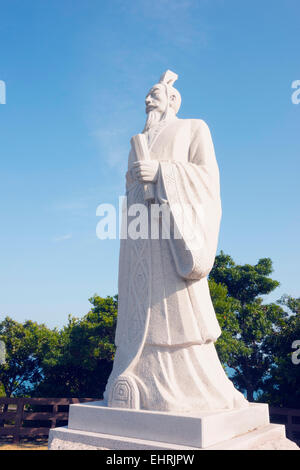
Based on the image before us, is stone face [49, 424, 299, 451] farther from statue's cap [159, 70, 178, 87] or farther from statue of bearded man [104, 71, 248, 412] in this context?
statue's cap [159, 70, 178, 87]

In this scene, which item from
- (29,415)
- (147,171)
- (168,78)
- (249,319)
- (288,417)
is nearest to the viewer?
(147,171)

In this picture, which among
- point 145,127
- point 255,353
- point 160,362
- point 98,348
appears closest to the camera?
point 160,362

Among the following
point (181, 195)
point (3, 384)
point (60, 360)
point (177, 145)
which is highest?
point (177, 145)

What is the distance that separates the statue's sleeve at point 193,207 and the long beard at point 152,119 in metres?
0.82

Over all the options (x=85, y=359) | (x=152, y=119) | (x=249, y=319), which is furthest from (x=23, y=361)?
(x=152, y=119)

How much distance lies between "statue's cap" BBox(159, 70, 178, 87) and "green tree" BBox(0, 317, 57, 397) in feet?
43.7

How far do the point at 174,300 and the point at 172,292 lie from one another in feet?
0.29

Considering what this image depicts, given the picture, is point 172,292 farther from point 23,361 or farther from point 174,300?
point 23,361

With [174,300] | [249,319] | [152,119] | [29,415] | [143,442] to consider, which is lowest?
[29,415]

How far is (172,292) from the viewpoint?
3807 mm
